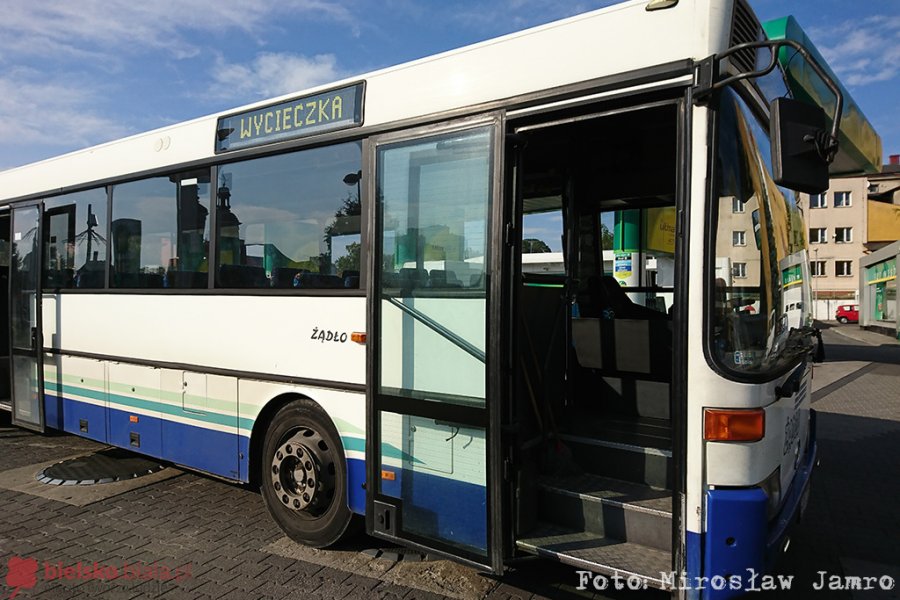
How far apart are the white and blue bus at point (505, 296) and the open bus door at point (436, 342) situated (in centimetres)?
1

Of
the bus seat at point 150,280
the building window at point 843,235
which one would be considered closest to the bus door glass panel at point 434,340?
the bus seat at point 150,280

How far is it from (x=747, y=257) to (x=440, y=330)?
1670mm

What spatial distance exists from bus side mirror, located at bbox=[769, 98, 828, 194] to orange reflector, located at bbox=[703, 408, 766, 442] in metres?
1.03

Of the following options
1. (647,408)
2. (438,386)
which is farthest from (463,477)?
(647,408)

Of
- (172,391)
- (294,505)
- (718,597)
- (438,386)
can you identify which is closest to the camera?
(718,597)

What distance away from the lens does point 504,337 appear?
333cm

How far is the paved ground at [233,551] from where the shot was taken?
12.2ft

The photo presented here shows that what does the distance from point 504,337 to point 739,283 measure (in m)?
1.20

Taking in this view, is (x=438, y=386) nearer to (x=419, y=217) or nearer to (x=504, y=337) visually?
(x=504, y=337)

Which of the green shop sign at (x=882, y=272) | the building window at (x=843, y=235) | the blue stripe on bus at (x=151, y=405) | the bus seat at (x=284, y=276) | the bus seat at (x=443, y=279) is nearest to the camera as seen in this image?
the bus seat at (x=443, y=279)

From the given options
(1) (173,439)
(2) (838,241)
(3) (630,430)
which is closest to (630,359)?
(3) (630,430)

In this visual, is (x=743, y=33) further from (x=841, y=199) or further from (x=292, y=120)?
(x=841, y=199)

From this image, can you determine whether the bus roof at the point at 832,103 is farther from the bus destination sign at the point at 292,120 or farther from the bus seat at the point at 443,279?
the bus destination sign at the point at 292,120

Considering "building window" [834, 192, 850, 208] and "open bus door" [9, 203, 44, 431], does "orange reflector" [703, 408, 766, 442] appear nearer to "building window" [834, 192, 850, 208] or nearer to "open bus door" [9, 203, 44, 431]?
"open bus door" [9, 203, 44, 431]
